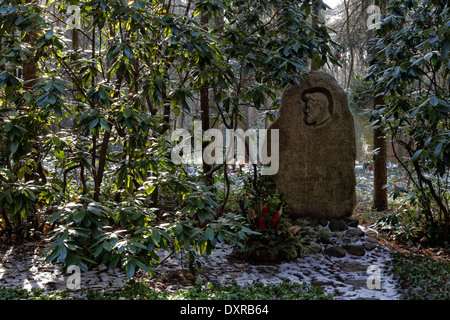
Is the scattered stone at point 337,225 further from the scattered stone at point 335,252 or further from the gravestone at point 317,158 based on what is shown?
the scattered stone at point 335,252

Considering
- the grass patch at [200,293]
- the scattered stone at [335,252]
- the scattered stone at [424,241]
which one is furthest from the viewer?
the scattered stone at [424,241]

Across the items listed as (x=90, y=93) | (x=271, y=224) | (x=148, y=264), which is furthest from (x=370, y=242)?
(x=90, y=93)

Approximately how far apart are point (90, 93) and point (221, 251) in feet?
9.73

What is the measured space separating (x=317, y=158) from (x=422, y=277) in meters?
2.59

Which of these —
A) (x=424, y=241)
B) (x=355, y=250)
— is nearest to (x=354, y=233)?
(x=355, y=250)

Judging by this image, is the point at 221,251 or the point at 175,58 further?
the point at 221,251

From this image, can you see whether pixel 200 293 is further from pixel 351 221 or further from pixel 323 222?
pixel 351 221

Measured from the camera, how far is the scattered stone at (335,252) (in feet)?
17.6

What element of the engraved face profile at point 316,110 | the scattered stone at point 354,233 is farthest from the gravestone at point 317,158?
the scattered stone at point 354,233

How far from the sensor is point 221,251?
5430 millimetres

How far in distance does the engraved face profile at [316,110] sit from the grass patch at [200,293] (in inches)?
124

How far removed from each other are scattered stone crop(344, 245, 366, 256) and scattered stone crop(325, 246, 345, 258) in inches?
5.8

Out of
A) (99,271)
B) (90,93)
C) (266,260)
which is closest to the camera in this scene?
(90,93)
